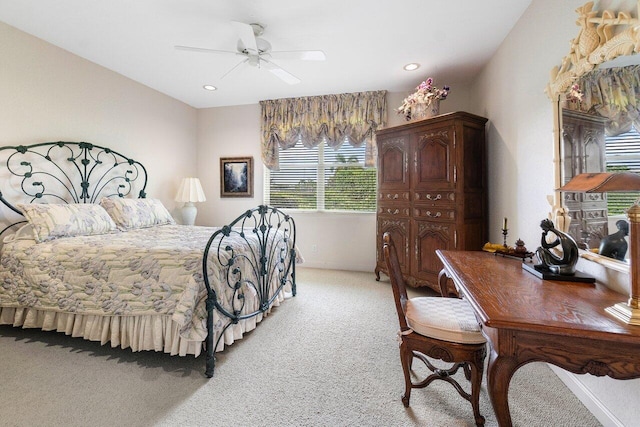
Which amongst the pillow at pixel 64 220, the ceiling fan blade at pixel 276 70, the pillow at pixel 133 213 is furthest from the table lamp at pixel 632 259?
the pillow at pixel 133 213

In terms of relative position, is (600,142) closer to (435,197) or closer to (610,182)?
(610,182)

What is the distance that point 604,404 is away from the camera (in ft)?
4.71

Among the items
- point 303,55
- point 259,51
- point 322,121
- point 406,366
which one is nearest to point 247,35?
point 259,51

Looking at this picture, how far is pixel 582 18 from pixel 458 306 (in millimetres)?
1687

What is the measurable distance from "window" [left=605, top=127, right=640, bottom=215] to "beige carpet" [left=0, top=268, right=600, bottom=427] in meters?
1.12

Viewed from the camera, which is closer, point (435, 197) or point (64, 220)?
point (64, 220)

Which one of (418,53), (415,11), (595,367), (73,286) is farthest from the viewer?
(418,53)

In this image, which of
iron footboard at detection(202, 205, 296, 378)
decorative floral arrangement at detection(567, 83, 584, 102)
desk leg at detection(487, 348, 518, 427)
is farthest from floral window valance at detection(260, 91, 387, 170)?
desk leg at detection(487, 348, 518, 427)

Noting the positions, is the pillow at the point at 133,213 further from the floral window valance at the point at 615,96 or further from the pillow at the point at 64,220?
the floral window valance at the point at 615,96

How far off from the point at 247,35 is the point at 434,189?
2.31 metres

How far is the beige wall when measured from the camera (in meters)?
2.61

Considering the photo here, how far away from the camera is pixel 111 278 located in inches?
76.8

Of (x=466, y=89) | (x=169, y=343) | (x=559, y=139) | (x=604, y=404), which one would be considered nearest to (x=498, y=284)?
(x=604, y=404)

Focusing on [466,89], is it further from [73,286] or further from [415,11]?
[73,286]
